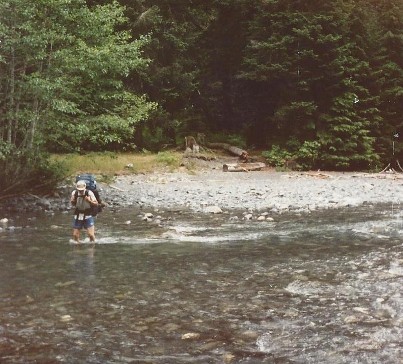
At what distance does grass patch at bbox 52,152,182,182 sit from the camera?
86.3ft

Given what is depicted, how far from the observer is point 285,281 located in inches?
345

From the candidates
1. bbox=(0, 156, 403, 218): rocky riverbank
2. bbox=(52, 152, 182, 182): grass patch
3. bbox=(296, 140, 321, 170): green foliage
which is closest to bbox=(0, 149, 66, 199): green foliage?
bbox=(0, 156, 403, 218): rocky riverbank

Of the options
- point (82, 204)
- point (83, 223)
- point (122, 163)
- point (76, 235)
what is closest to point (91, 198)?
point (82, 204)

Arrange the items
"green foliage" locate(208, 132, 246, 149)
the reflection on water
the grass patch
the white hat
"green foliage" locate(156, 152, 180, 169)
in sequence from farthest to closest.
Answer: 1. "green foliage" locate(208, 132, 246, 149)
2. "green foliage" locate(156, 152, 180, 169)
3. the grass patch
4. the white hat
5. the reflection on water

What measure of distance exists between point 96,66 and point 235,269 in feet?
34.1

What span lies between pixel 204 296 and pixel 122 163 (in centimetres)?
2193

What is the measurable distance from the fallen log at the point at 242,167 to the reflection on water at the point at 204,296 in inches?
658

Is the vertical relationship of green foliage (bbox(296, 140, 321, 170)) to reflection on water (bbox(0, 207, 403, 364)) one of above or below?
above

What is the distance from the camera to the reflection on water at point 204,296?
580cm

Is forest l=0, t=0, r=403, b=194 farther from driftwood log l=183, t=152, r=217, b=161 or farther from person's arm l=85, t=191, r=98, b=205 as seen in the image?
person's arm l=85, t=191, r=98, b=205

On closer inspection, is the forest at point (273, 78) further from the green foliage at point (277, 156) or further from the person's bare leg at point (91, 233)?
the person's bare leg at point (91, 233)

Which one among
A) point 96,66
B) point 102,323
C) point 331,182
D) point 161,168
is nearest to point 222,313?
point 102,323

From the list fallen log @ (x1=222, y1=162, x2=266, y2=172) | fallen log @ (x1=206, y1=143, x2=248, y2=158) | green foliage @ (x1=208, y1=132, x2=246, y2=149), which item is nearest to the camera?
fallen log @ (x1=222, y1=162, x2=266, y2=172)

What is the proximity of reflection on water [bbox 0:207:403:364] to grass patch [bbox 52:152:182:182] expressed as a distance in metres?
12.8
